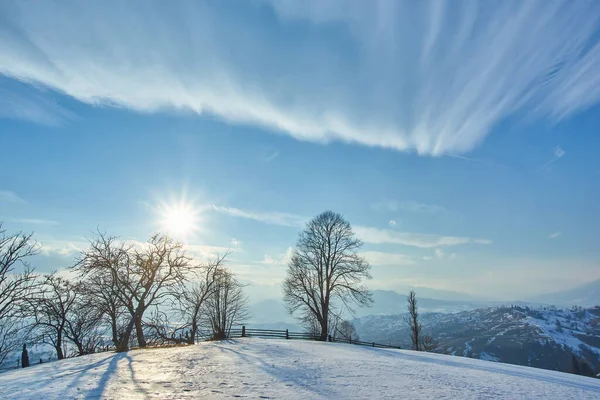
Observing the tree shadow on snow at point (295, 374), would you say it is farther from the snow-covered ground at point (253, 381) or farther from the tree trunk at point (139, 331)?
the tree trunk at point (139, 331)

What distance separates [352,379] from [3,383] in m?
11.7

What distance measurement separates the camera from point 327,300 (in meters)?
31.1

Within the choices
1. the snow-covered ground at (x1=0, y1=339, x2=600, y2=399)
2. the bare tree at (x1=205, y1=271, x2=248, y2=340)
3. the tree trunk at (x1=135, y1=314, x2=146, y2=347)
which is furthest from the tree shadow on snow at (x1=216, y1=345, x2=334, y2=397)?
the bare tree at (x1=205, y1=271, x2=248, y2=340)

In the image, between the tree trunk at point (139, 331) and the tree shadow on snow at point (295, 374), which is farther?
the tree trunk at point (139, 331)

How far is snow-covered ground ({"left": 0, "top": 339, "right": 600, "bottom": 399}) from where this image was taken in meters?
8.95

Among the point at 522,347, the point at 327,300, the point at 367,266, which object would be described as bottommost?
the point at 522,347

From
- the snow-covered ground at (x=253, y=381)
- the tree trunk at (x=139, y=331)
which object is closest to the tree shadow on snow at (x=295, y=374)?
the snow-covered ground at (x=253, y=381)

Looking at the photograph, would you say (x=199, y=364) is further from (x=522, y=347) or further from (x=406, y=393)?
(x=522, y=347)

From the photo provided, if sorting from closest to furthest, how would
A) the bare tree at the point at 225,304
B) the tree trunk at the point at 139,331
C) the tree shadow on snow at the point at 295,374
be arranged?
the tree shadow on snow at the point at 295,374 → the tree trunk at the point at 139,331 → the bare tree at the point at 225,304

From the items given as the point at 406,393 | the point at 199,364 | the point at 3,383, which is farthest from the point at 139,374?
the point at 406,393

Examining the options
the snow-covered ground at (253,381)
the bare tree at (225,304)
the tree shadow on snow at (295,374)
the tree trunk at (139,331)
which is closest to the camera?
the snow-covered ground at (253,381)

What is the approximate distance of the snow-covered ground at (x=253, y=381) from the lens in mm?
8945

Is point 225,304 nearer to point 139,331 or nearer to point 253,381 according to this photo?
point 139,331

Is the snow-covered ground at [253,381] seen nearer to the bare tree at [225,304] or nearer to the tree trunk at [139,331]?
the tree trunk at [139,331]
